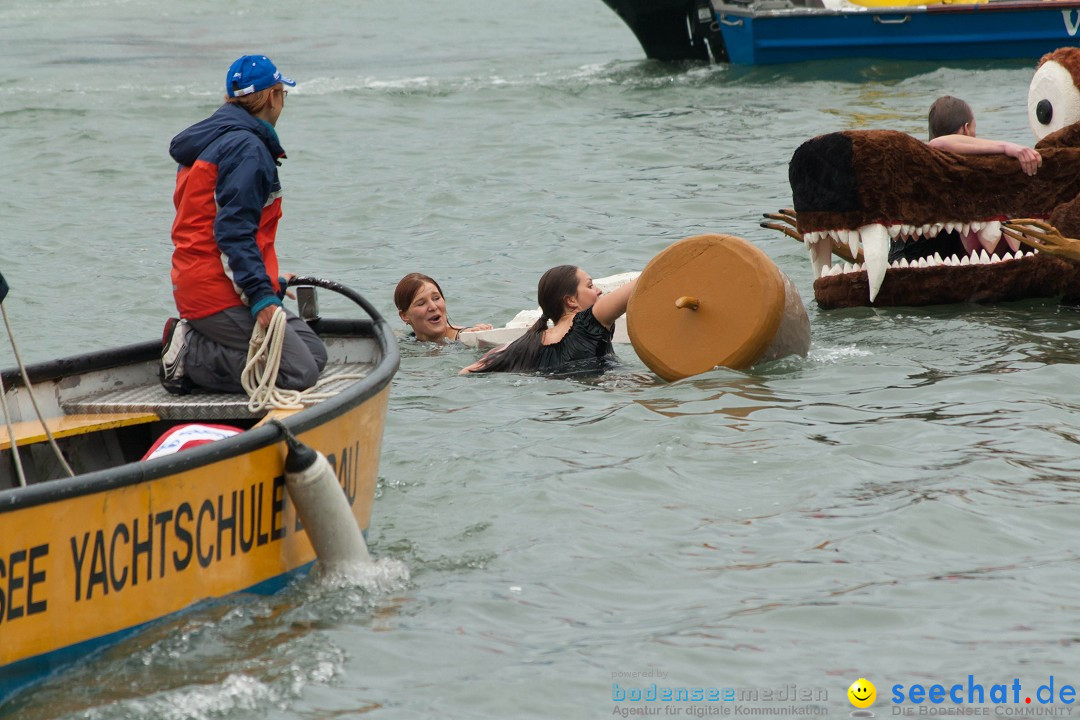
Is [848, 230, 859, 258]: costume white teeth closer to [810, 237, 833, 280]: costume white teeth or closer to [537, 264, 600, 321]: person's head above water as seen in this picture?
[810, 237, 833, 280]: costume white teeth

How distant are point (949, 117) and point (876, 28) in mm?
11471

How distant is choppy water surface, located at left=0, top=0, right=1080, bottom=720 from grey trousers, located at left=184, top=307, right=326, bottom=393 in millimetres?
746

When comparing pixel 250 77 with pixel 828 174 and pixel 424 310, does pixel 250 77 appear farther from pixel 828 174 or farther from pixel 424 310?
pixel 828 174

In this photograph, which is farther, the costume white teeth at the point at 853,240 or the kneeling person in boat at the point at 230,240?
the costume white teeth at the point at 853,240

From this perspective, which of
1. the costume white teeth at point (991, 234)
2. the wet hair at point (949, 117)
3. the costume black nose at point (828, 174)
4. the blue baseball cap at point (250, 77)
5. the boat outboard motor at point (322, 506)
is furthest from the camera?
the wet hair at point (949, 117)

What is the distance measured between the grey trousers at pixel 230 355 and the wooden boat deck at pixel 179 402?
7 centimetres

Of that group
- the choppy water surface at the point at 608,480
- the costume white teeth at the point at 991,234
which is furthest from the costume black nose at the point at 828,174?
A: the costume white teeth at the point at 991,234

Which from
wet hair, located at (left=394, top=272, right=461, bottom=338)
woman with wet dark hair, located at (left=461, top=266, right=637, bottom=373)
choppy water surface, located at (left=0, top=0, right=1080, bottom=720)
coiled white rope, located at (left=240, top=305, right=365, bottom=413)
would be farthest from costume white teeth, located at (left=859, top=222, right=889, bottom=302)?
coiled white rope, located at (left=240, top=305, right=365, bottom=413)

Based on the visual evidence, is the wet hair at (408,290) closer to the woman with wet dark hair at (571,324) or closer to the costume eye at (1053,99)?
the woman with wet dark hair at (571,324)

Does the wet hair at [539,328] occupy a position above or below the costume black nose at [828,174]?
below

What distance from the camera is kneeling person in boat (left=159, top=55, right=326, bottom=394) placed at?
571 cm

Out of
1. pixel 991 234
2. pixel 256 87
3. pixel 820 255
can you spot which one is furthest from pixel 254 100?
pixel 991 234

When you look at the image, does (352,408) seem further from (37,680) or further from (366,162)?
(366,162)

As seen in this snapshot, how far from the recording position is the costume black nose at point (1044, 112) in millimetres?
9891
